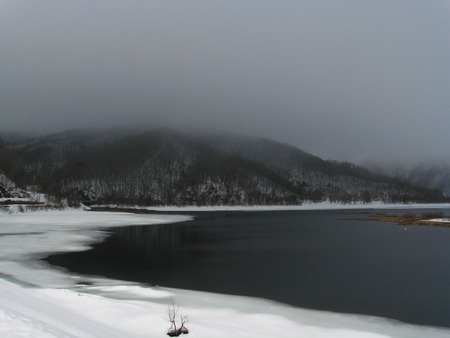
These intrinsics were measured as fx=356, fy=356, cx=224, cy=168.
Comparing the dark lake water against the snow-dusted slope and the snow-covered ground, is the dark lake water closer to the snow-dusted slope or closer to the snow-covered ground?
the snow-covered ground

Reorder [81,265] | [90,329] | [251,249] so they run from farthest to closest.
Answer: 1. [251,249]
2. [81,265]
3. [90,329]

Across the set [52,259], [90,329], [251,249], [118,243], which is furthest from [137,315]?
[118,243]

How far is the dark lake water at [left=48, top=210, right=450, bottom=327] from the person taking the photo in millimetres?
15227

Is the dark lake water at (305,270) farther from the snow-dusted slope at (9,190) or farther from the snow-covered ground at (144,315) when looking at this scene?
the snow-dusted slope at (9,190)

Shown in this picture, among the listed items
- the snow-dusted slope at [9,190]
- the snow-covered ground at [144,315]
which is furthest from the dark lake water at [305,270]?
the snow-dusted slope at [9,190]

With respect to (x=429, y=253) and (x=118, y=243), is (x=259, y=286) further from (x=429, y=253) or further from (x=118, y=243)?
(x=118, y=243)

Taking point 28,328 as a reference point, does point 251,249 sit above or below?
below

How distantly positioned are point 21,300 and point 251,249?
812 inches

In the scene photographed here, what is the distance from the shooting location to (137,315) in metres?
12.7

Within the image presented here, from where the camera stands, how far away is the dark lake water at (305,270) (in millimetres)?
15227

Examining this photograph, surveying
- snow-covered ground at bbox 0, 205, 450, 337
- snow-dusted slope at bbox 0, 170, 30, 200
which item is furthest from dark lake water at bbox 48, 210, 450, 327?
snow-dusted slope at bbox 0, 170, 30, 200

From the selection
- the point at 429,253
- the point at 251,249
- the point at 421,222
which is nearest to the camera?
the point at 429,253

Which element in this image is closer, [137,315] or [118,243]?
[137,315]

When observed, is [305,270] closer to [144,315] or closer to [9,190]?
[144,315]
